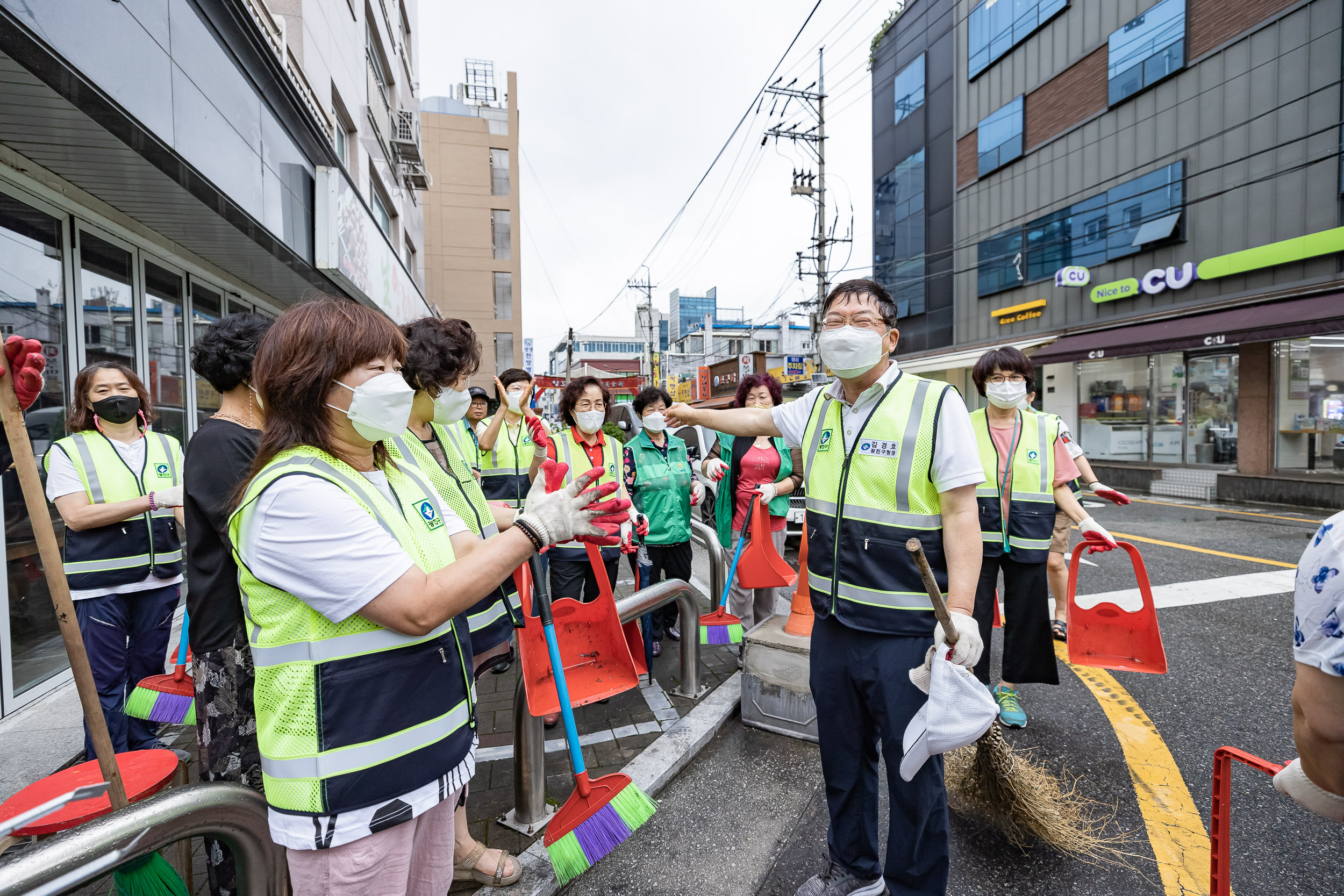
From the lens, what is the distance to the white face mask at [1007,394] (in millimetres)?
3621

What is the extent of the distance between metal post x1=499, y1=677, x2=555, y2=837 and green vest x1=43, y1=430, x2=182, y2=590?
2.01m

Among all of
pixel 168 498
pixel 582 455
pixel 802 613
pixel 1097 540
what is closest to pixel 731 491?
pixel 582 455

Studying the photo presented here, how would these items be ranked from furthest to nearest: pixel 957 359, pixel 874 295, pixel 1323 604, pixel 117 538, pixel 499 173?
pixel 499 173, pixel 957 359, pixel 117 538, pixel 874 295, pixel 1323 604

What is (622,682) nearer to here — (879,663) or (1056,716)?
(879,663)

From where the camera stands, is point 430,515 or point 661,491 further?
point 661,491

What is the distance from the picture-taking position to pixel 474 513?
251 centimetres

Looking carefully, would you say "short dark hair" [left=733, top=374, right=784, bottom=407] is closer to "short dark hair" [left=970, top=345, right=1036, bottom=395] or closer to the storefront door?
"short dark hair" [left=970, top=345, right=1036, bottom=395]

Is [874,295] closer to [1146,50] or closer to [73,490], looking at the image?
[73,490]

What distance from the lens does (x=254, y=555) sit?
1279mm

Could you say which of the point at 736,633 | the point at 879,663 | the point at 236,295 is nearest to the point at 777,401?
the point at 736,633

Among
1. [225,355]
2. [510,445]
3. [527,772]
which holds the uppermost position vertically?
[225,355]

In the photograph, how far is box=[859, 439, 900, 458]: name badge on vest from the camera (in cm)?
208

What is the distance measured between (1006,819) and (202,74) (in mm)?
6339

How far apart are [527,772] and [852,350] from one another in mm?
2122
